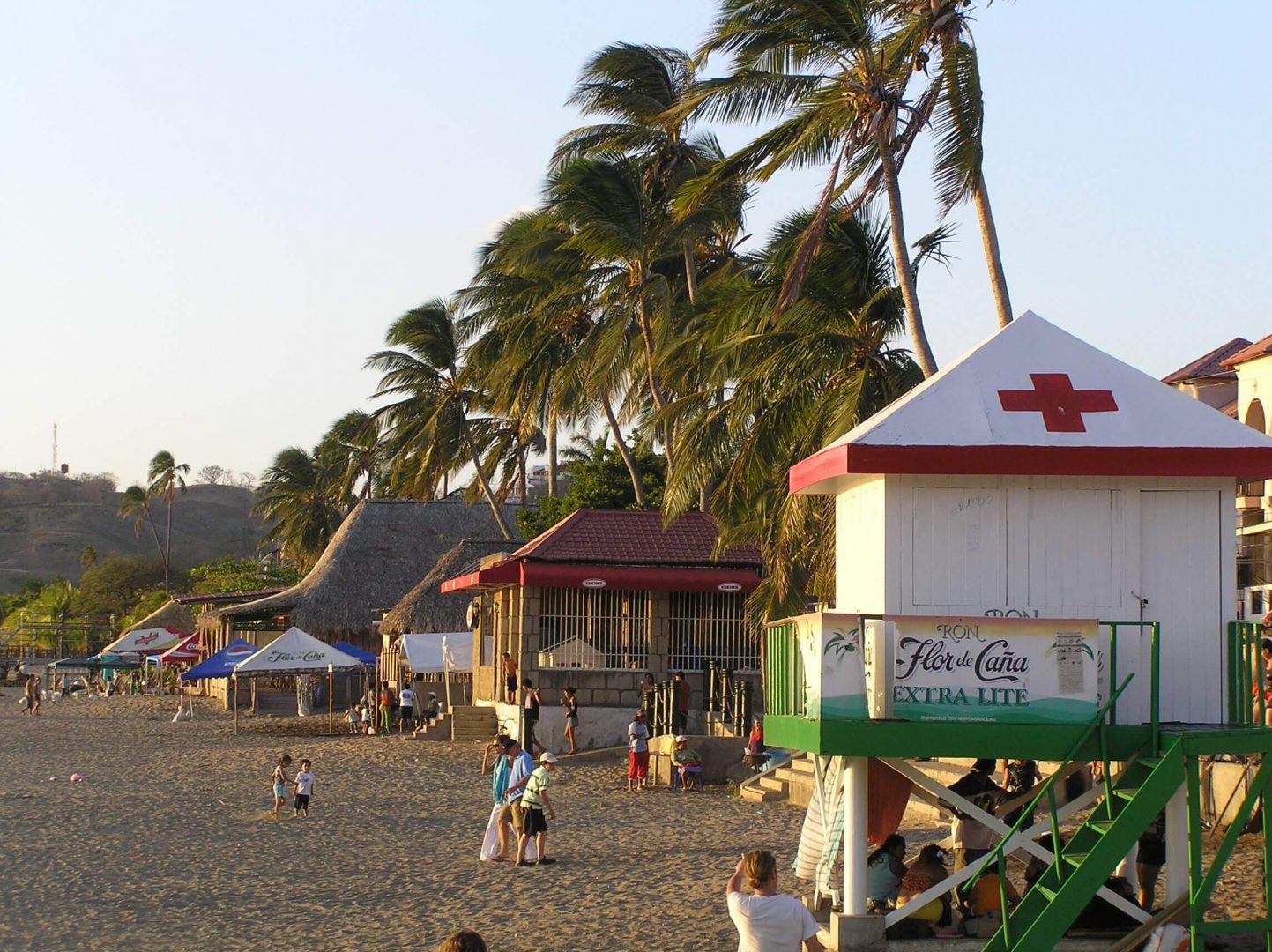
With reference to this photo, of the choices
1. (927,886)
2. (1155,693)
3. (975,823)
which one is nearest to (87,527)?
(975,823)

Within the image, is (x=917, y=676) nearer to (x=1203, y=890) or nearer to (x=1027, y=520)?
(x=1027, y=520)

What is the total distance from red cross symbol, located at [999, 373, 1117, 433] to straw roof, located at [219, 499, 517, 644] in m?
35.7

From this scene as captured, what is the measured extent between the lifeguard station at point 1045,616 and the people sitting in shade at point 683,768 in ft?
39.4

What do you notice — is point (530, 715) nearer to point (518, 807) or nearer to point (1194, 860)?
point (518, 807)

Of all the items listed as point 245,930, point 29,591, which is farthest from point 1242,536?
point 29,591

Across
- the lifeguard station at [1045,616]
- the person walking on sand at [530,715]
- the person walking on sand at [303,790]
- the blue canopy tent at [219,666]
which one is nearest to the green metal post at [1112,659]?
the lifeguard station at [1045,616]

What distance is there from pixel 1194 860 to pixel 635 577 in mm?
17625

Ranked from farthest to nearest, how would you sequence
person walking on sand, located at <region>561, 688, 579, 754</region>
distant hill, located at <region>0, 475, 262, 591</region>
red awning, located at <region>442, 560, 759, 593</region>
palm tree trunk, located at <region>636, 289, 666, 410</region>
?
distant hill, located at <region>0, 475, 262, 591</region>
palm tree trunk, located at <region>636, 289, 666, 410</region>
red awning, located at <region>442, 560, 759, 593</region>
person walking on sand, located at <region>561, 688, 579, 754</region>

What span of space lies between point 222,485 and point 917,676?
503 feet

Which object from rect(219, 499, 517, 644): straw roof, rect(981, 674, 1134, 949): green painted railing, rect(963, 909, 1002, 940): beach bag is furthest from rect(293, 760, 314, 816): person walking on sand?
rect(219, 499, 517, 644): straw roof

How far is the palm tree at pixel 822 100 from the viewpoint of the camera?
19.2 meters

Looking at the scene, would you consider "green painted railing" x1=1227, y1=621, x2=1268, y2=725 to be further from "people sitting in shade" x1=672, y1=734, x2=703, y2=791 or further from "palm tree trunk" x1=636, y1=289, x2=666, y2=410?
"palm tree trunk" x1=636, y1=289, x2=666, y2=410

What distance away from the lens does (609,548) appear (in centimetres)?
2688

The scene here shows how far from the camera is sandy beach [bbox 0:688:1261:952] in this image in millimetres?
12062
